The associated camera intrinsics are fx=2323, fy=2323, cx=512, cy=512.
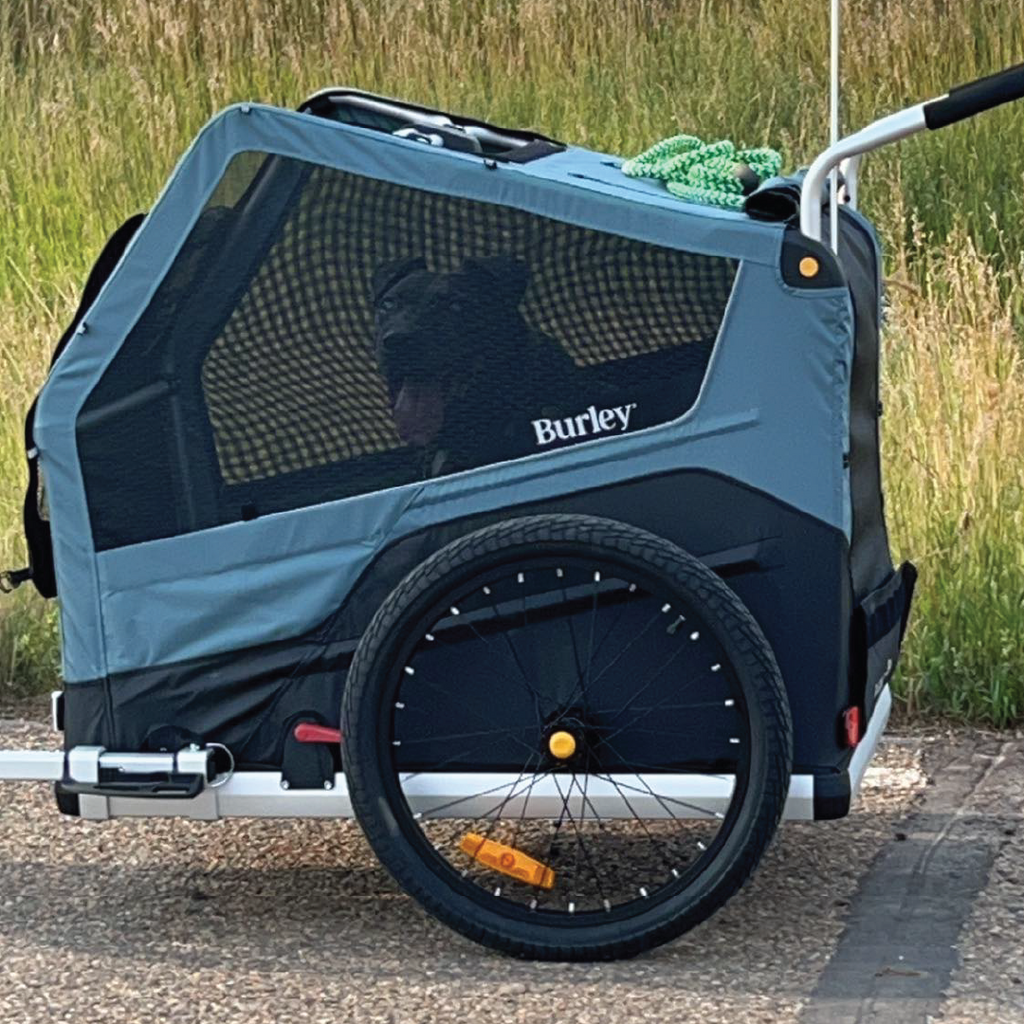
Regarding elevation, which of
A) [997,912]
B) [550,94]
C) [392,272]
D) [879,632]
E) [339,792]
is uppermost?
[550,94]

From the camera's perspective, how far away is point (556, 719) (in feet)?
12.3

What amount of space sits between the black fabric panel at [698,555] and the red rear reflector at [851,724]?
0.6 inches

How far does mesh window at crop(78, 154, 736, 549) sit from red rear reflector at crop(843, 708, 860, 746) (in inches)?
22.2

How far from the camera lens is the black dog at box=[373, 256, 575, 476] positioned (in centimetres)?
376

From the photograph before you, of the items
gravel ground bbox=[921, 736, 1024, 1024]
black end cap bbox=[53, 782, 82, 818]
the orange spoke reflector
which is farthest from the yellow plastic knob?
black end cap bbox=[53, 782, 82, 818]

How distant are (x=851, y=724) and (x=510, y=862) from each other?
597 mm

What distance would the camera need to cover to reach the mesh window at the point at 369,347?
3.74m

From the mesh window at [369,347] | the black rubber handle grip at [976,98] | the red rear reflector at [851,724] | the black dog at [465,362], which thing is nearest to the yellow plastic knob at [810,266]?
the mesh window at [369,347]

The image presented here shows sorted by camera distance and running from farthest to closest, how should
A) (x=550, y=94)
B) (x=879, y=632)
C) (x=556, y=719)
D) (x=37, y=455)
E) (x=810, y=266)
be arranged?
1. (x=550, y=94)
2. (x=879, y=632)
3. (x=37, y=455)
4. (x=556, y=719)
5. (x=810, y=266)

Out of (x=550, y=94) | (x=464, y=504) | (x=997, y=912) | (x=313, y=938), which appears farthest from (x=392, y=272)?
(x=550, y=94)

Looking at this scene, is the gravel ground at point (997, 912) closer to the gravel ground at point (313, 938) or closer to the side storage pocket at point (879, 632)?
the gravel ground at point (313, 938)

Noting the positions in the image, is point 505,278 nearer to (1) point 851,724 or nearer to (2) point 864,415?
(2) point 864,415

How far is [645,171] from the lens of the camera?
160 inches

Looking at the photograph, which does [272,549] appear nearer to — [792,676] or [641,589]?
[641,589]
